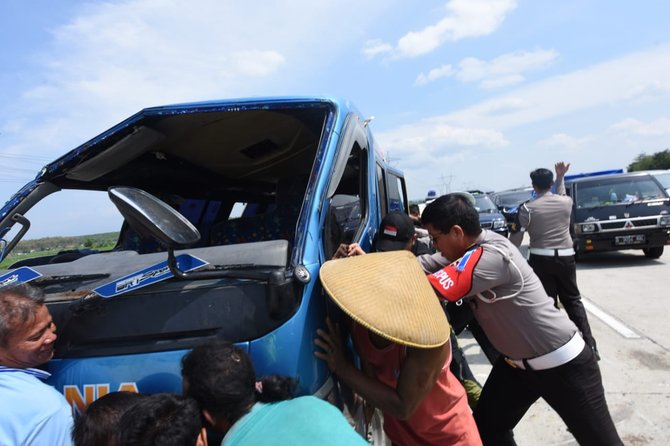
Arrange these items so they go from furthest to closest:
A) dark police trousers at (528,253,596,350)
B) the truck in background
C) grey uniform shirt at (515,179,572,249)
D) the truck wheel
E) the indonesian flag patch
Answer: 1. the truck wheel
2. the truck in background
3. grey uniform shirt at (515,179,572,249)
4. dark police trousers at (528,253,596,350)
5. the indonesian flag patch

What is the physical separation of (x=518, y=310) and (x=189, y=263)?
160 cm

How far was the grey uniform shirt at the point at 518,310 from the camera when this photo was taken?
7.24ft

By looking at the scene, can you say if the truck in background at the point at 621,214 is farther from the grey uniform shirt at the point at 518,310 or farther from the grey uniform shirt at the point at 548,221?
the grey uniform shirt at the point at 518,310

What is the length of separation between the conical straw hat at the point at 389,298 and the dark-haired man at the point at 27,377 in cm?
105

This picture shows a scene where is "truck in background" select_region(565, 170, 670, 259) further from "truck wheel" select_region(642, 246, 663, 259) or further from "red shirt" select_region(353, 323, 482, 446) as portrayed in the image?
"red shirt" select_region(353, 323, 482, 446)

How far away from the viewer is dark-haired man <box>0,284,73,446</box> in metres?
1.55

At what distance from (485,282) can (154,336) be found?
145 cm

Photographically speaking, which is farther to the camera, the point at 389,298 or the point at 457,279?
the point at 457,279

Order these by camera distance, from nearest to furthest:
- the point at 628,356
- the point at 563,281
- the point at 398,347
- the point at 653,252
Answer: the point at 398,347 < the point at 628,356 < the point at 563,281 < the point at 653,252

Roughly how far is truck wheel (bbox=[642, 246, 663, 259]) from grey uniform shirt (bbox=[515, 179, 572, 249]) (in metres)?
5.89

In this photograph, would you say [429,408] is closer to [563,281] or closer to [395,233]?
[395,233]

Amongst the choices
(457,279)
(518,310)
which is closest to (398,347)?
(457,279)

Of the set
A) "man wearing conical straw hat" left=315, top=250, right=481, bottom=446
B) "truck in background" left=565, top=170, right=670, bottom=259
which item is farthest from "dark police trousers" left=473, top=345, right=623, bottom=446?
"truck in background" left=565, top=170, right=670, bottom=259

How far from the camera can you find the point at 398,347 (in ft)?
6.15
